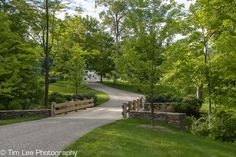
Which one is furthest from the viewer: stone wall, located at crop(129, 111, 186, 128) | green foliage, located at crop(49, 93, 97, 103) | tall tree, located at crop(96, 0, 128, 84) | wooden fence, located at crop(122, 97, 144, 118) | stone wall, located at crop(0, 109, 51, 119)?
tall tree, located at crop(96, 0, 128, 84)

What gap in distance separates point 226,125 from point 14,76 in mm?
13356

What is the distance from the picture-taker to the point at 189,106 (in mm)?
25219

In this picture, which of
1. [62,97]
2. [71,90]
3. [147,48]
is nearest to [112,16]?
[71,90]

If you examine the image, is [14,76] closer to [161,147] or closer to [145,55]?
[145,55]

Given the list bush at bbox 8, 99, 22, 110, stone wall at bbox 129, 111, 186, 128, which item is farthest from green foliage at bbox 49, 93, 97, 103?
stone wall at bbox 129, 111, 186, 128

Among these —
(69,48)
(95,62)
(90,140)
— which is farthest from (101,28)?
(90,140)

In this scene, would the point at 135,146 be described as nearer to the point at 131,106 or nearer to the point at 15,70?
the point at 131,106

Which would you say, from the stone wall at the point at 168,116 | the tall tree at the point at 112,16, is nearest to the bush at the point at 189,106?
the stone wall at the point at 168,116

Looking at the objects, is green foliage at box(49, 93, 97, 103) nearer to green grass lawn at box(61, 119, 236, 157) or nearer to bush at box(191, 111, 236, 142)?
bush at box(191, 111, 236, 142)

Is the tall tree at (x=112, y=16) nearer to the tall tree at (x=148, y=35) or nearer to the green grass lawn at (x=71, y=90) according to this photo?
the green grass lawn at (x=71, y=90)

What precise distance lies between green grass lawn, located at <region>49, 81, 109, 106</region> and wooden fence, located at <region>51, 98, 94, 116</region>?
14.9ft

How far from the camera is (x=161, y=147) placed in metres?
11.5

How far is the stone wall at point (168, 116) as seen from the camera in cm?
1867

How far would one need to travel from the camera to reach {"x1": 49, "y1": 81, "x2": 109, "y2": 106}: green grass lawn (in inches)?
1473
